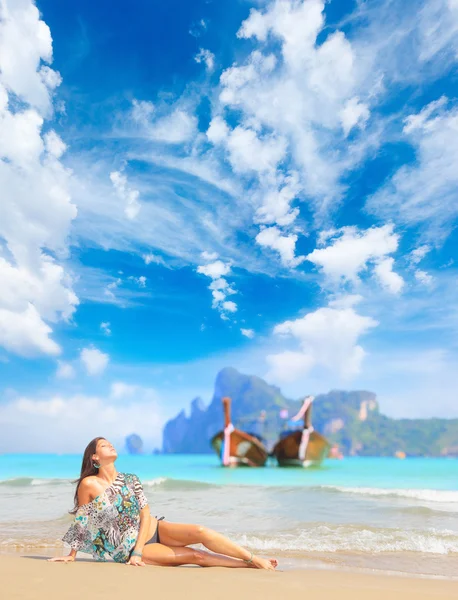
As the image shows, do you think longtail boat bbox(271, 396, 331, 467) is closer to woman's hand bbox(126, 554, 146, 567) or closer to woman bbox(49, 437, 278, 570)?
woman bbox(49, 437, 278, 570)

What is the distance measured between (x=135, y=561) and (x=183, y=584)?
81cm

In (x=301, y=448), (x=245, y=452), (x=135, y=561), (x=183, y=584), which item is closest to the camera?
(x=183, y=584)

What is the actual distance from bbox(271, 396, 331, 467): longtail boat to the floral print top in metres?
44.0

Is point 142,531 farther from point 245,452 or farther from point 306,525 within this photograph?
point 245,452

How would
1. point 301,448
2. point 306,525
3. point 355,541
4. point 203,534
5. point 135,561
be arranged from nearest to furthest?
point 135,561, point 203,534, point 355,541, point 306,525, point 301,448

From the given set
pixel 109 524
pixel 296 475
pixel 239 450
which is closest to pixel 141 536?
pixel 109 524

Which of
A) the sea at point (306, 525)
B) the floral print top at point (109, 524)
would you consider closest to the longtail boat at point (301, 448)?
the sea at point (306, 525)

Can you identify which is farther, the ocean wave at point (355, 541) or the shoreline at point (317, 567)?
the ocean wave at point (355, 541)

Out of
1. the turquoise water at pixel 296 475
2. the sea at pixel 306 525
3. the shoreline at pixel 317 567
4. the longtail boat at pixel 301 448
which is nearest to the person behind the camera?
the shoreline at pixel 317 567

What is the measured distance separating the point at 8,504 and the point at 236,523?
6612mm

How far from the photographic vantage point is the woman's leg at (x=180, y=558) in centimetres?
532

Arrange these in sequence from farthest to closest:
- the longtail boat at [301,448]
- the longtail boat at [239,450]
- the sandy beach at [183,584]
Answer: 1. the longtail boat at [301,448]
2. the longtail boat at [239,450]
3. the sandy beach at [183,584]

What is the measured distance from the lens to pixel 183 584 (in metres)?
4.49

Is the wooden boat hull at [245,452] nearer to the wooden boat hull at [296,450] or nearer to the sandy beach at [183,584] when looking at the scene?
the wooden boat hull at [296,450]
